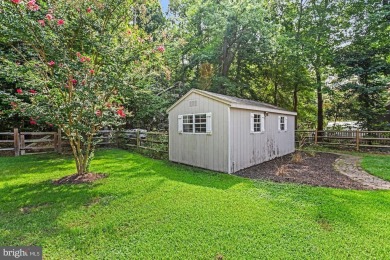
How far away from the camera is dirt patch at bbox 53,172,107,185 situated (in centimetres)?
542

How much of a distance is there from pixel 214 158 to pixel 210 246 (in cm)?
409

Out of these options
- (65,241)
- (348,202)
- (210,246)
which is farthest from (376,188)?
(65,241)

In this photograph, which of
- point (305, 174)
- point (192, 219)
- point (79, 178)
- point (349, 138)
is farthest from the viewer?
point (349, 138)

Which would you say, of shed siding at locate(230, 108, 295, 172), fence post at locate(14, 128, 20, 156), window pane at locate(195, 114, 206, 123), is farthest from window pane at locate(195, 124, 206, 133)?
fence post at locate(14, 128, 20, 156)

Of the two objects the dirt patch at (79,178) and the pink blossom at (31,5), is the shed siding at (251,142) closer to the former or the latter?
the dirt patch at (79,178)

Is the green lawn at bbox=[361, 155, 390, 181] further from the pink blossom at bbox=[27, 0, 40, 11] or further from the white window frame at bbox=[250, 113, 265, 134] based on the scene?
the pink blossom at bbox=[27, 0, 40, 11]

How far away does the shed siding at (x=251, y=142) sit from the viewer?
653 cm

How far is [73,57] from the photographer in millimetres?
5477

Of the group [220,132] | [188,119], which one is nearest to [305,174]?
[220,132]
